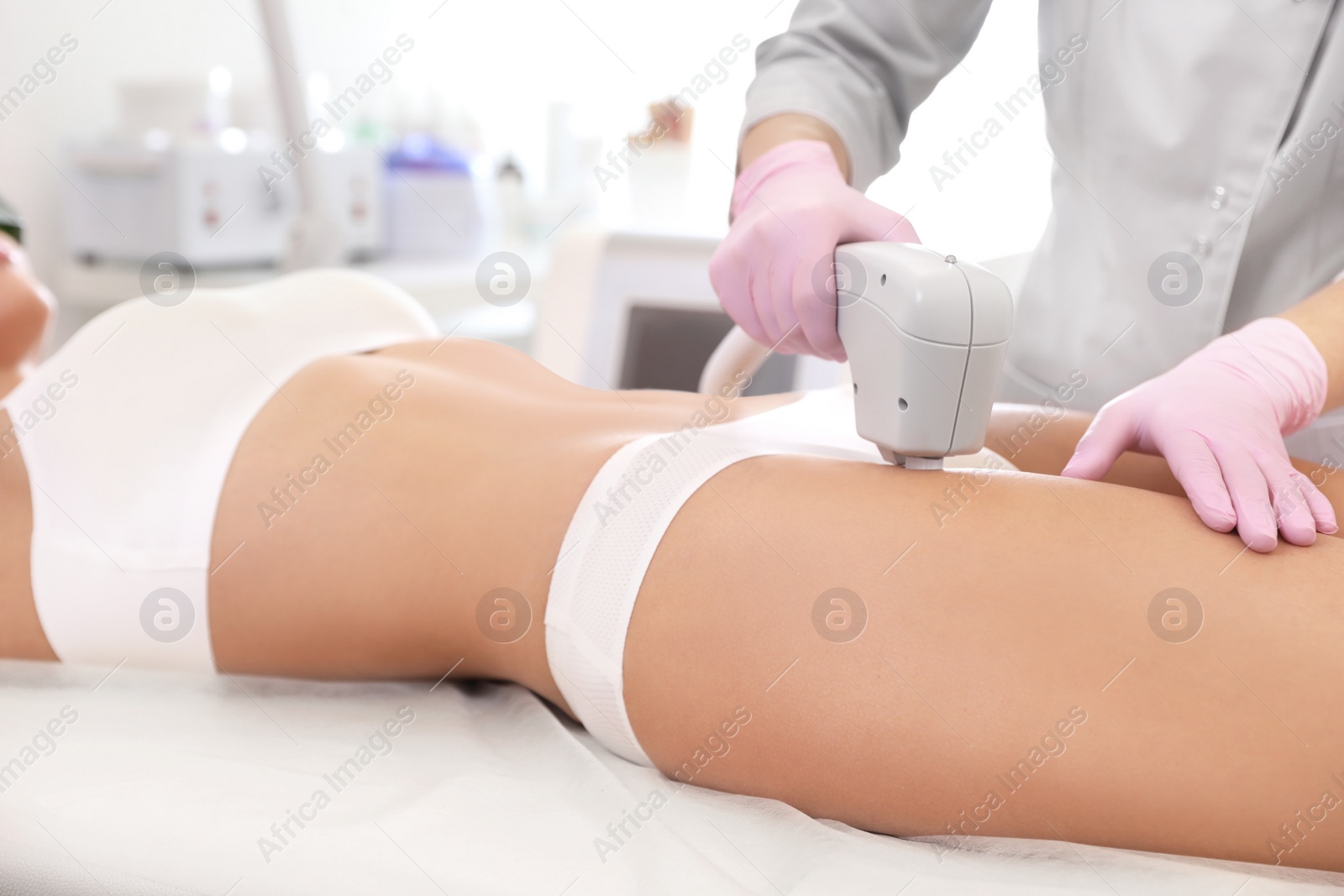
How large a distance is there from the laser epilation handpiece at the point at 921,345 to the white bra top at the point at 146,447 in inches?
19.5

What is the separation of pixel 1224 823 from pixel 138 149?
2217 millimetres

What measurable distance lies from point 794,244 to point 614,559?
0.28 meters

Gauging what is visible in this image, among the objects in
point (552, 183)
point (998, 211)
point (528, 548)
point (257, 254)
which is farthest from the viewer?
point (552, 183)

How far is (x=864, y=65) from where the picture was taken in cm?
109

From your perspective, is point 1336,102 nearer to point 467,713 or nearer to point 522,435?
point 522,435

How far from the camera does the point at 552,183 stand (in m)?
2.88

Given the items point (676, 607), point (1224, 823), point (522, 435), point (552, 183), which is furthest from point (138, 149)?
point (1224, 823)

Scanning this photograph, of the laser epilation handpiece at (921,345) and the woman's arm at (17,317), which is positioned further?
the woman's arm at (17,317)

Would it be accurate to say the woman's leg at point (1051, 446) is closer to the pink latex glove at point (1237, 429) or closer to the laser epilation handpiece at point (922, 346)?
the pink latex glove at point (1237, 429)

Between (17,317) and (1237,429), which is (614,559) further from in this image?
(17,317)

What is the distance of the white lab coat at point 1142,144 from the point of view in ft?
3.08

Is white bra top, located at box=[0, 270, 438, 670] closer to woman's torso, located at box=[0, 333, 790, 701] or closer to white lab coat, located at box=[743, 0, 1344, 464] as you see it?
woman's torso, located at box=[0, 333, 790, 701]

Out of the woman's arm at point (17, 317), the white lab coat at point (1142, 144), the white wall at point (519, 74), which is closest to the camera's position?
the white lab coat at point (1142, 144)

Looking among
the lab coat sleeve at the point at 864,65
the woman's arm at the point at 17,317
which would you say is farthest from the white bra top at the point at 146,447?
the lab coat sleeve at the point at 864,65
